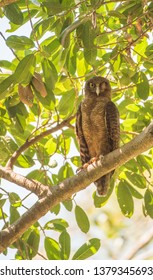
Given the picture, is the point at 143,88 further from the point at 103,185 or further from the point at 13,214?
the point at 13,214

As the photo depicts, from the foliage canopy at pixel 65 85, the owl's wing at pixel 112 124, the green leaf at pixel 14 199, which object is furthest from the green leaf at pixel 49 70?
the green leaf at pixel 14 199

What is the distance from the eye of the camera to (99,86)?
17.5 ft

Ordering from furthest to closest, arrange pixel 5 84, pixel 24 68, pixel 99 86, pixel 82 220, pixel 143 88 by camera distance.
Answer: pixel 99 86 < pixel 82 220 < pixel 143 88 < pixel 5 84 < pixel 24 68

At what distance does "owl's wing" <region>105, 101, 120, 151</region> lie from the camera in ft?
15.8

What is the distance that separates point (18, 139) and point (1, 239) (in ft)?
4.60

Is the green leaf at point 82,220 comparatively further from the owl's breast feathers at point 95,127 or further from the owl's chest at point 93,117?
the owl's chest at point 93,117

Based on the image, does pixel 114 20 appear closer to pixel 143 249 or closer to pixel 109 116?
pixel 109 116

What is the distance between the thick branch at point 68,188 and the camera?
11.7 ft

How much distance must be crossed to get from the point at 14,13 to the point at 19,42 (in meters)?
0.23

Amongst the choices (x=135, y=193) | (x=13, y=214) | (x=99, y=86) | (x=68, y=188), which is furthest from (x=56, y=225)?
(x=99, y=86)

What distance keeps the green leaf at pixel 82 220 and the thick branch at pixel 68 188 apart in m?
0.90

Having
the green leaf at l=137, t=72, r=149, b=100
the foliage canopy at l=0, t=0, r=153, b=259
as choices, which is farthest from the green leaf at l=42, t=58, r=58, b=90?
the green leaf at l=137, t=72, r=149, b=100

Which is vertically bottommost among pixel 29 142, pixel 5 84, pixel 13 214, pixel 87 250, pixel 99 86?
pixel 87 250
